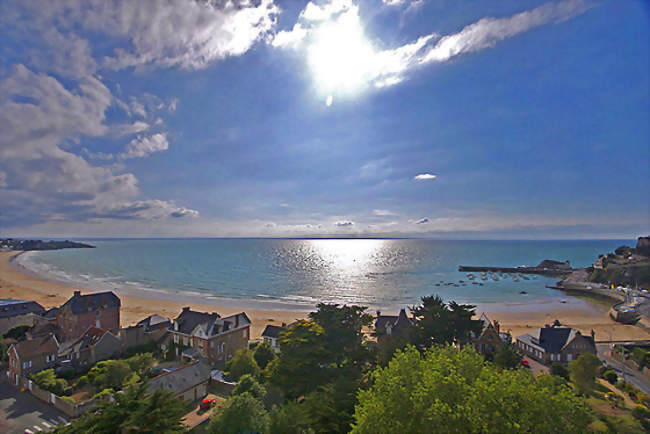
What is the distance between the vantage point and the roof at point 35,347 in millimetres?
31406

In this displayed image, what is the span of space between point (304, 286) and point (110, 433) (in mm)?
89090

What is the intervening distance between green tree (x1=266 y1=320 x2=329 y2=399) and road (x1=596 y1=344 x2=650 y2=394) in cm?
3735

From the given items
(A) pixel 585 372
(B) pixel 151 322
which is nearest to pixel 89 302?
(B) pixel 151 322

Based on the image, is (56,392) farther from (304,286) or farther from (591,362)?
(304,286)

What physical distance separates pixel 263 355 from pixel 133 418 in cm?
2149

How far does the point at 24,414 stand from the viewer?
995 inches

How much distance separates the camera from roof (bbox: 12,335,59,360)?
1236 inches

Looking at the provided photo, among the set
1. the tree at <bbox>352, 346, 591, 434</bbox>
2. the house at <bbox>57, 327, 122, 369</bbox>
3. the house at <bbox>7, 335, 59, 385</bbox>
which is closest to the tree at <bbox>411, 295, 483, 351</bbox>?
the tree at <bbox>352, 346, 591, 434</bbox>

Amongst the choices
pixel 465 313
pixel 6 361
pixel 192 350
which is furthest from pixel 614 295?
pixel 6 361

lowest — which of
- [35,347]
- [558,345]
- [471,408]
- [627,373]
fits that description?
[627,373]

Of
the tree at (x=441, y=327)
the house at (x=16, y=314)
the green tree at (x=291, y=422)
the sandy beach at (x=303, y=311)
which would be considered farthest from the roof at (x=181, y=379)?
the house at (x=16, y=314)

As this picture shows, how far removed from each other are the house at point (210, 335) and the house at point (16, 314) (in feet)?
92.7

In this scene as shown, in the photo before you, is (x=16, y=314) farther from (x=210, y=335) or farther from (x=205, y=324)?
(x=210, y=335)

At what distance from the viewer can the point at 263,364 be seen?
34906 mm
